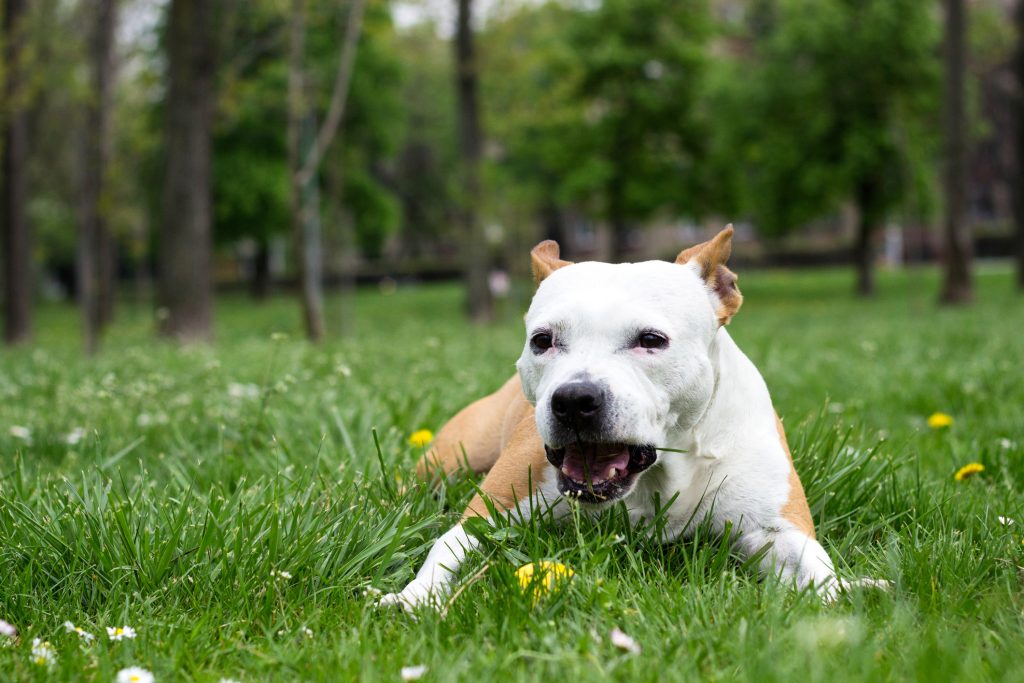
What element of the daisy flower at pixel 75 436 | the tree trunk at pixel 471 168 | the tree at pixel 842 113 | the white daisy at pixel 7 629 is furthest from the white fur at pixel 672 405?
the tree at pixel 842 113

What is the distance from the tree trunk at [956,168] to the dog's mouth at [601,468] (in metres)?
15.8

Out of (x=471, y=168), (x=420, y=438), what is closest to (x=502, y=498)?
(x=420, y=438)

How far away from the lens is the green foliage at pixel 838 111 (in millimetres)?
24953

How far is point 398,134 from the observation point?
112 ft

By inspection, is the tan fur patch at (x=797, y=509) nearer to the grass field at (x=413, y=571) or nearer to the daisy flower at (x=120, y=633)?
the grass field at (x=413, y=571)

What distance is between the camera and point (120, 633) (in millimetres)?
2467

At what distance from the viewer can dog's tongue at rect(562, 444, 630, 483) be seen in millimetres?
2855

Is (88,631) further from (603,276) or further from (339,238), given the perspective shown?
(339,238)

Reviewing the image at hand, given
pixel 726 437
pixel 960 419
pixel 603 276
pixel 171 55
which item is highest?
pixel 171 55

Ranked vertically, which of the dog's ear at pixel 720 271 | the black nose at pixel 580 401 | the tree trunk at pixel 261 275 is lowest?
the tree trunk at pixel 261 275

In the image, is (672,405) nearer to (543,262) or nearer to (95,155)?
(543,262)

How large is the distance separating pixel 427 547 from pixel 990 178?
173 feet

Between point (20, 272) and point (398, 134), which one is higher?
point (398, 134)

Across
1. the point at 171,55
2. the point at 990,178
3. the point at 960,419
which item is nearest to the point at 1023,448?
the point at 960,419
